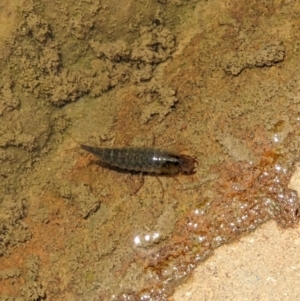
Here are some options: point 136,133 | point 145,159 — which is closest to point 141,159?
point 145,159

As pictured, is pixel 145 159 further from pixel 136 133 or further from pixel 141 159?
pixel 136 133

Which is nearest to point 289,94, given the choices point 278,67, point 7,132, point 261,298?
point 278,67

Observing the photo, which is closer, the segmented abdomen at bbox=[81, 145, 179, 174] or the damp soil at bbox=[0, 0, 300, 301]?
the damp soil at bbox=[0, 0, 300, 301]

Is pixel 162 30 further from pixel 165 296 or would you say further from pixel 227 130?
pixel 165 296

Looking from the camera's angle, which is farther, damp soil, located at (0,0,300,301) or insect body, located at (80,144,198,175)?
insect body, located at (80,144,198,175)

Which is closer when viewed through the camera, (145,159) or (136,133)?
(145,159)
